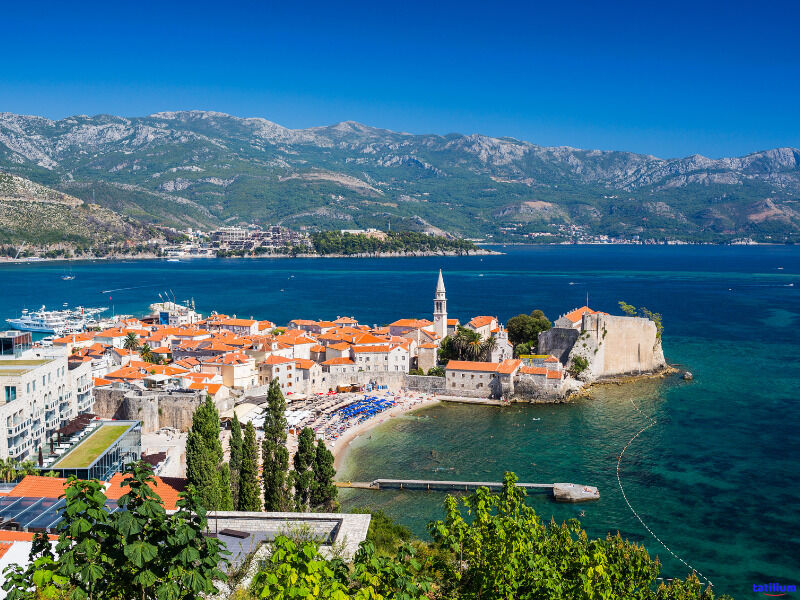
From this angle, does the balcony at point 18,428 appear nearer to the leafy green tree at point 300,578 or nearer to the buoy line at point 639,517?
the leafy green tree at point 300,578

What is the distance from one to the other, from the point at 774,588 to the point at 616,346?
92.5 feet

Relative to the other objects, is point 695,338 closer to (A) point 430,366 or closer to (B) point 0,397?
(A) point 430,366

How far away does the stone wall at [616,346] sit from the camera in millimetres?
46156

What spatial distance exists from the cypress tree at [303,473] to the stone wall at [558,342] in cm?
2666

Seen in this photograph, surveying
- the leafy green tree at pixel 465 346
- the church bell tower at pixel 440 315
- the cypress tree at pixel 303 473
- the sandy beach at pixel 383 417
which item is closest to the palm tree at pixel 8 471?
the cypress tree at pixel 303 473

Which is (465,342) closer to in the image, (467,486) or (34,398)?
(467,486)

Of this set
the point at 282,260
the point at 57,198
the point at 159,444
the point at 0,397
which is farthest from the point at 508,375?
the point at 57,198

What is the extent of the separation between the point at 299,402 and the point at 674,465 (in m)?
21.4

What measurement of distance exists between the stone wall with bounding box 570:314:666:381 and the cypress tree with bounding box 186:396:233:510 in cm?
3013

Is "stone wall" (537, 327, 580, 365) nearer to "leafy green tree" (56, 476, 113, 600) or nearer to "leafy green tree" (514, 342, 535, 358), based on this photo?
"leafy green tree" (514, 342, 535, 358)

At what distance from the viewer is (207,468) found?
2028 cm

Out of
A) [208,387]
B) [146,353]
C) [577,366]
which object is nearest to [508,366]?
[577,366]

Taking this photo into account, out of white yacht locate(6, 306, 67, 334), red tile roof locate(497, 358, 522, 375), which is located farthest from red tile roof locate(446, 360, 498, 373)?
white yacht locate(6, 306, 67, 334)

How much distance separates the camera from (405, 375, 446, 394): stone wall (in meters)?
43.0
